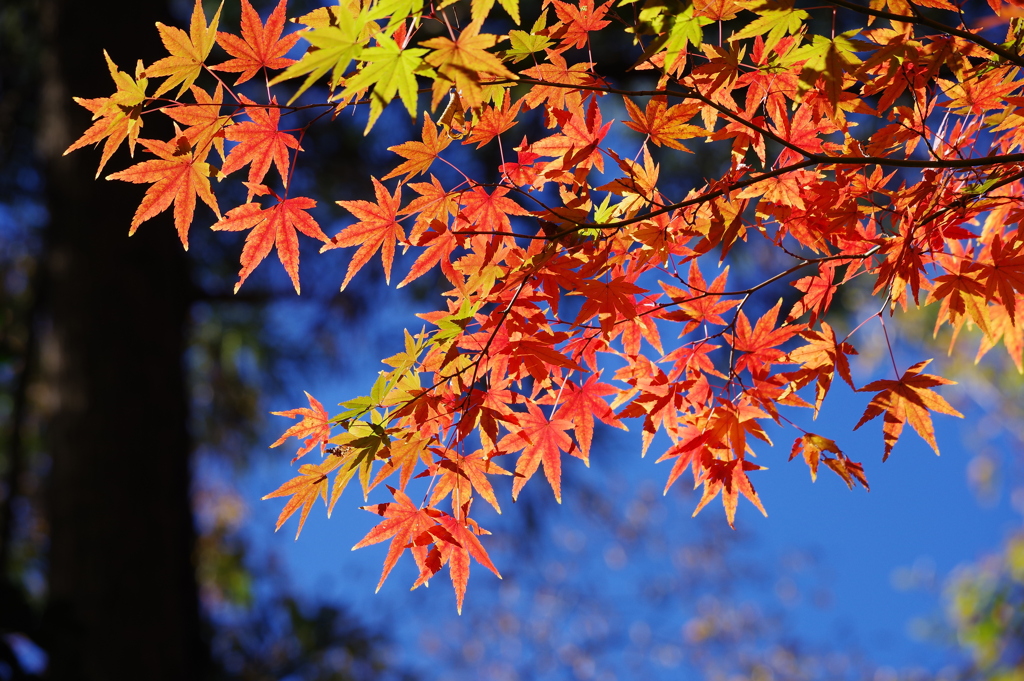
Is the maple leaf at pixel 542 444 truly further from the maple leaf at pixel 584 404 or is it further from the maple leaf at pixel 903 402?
the maple leaf at pixel 903 402

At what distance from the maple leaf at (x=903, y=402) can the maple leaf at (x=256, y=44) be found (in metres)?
0.91

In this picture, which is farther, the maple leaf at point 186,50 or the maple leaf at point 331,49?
the maple leaf at point 186,50

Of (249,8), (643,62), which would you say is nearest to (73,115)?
(249,8)

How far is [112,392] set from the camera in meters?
3.02

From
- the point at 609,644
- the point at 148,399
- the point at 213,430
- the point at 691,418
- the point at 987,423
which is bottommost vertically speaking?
the point at 691,418

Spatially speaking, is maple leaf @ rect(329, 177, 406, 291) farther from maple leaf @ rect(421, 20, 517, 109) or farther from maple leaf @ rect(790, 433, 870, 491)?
maple leaf @ rect(790, 433, 870, 491)

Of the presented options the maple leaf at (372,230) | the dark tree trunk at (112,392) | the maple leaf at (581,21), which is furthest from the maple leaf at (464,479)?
the dark tree trunk at (112,392)

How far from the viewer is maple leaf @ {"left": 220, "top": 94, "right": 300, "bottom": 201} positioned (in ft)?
3.34

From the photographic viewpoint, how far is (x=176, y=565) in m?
2.96

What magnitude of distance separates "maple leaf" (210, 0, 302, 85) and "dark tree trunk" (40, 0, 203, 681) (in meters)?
2.29

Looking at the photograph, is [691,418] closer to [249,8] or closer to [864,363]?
[249,8]

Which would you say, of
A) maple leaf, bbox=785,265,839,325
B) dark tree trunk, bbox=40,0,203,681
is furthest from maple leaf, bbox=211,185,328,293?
dark tree trunk, bbox=40,0,203,681

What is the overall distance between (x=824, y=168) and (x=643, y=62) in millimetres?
410

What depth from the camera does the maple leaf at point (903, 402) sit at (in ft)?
3.44
